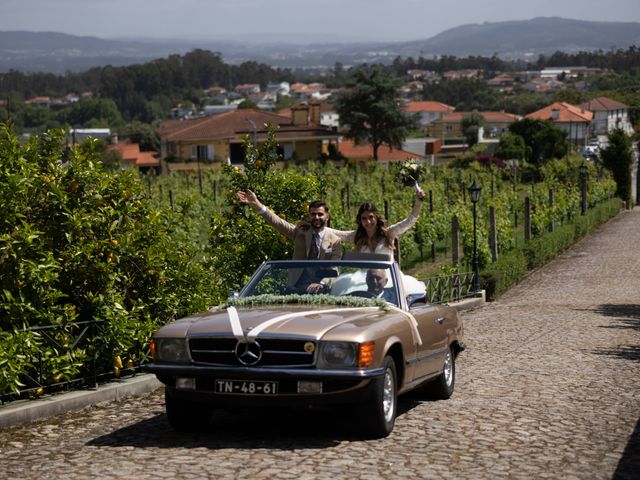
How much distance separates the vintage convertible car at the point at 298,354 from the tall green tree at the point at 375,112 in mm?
98104

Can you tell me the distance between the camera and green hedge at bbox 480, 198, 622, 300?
1142 inches

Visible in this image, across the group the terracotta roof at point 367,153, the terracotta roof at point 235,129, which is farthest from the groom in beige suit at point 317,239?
the terracotta roof at point 367,153

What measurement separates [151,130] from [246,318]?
5777 inches

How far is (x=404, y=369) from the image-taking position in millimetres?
9023

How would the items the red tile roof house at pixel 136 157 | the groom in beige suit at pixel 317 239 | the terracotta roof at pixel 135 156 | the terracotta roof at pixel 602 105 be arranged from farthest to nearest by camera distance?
1. the terracotta roof at pixel 135 156
2. the red tile roof house at pixel 136 157
3. the terracotta roof at pixel 602 105
4. the groom in beige suit at pixel 317 239

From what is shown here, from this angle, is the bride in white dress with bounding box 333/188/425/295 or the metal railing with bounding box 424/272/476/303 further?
the metal railing with bounding box 424/272/476/303

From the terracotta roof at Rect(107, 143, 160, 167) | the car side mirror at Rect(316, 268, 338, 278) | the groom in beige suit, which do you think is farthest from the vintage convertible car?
the terracotta roof at Rect(107, 143, 160, 167)

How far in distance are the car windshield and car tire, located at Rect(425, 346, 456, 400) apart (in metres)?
1.18

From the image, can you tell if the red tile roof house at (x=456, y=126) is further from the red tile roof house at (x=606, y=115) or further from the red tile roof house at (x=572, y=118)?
the red tile roof house at (x=606, y=115)

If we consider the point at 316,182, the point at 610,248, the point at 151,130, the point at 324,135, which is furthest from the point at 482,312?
the point at 151,130

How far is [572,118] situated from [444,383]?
14014cm

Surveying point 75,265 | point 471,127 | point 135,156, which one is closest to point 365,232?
point 75,265

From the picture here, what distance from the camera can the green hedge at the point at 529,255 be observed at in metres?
29.0

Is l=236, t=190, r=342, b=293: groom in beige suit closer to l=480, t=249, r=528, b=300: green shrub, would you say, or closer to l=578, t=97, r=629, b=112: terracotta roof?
l=480, t=249, r=528, b=300: green shrub
